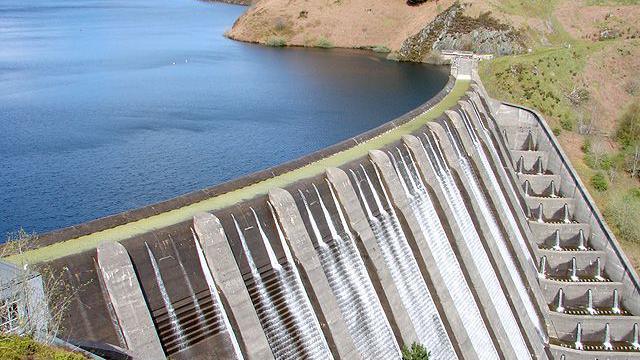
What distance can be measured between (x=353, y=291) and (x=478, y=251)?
12.8 metres

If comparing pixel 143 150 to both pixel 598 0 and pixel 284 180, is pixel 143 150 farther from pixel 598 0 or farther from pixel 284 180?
pixel 598 0

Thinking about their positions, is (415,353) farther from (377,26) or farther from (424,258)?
(377,26)

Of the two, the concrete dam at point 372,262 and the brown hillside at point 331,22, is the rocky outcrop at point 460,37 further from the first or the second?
the concrete dam at point 372,262

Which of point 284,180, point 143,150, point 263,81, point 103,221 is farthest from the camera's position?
point 263,81

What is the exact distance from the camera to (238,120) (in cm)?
6900

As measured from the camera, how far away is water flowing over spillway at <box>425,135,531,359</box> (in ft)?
118

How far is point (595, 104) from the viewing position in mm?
66625

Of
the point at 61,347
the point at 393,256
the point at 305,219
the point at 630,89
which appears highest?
the point at 61,347

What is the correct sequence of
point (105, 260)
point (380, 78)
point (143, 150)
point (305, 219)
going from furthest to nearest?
point (380, 78), point (143, 150), point (305, 219), point (105, 260)

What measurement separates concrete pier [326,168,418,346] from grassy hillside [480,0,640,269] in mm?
26170

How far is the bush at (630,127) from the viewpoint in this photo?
199ft

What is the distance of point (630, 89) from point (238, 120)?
4332cm

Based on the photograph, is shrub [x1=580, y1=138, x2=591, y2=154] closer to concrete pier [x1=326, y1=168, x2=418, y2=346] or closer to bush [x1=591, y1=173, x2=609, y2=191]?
bush [x1=591, y1=173, x2=609, y2=191]

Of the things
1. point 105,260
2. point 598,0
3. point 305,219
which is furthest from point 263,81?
point 105,260
